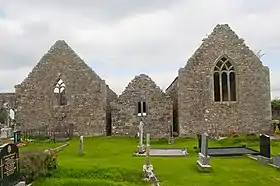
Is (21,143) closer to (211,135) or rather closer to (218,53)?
(211,135)

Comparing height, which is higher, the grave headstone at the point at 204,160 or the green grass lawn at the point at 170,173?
the grave headstone at the point at 204,160

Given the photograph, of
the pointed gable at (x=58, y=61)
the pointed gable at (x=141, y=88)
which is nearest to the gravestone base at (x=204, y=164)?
the pointed gable at (x=141, y=88)

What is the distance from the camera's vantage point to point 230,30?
32.7m

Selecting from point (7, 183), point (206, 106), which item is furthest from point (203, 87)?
point (7, 183)

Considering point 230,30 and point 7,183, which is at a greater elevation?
point 230,30

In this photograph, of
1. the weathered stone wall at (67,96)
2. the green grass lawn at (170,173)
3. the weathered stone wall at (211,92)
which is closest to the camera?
the green grass lawn at (170,173)

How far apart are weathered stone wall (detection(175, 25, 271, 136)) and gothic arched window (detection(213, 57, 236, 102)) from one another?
0.47 meters

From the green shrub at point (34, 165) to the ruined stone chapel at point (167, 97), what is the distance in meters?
16.9

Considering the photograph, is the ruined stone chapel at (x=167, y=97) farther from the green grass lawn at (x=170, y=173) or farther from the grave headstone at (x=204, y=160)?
the grave headstone at (x=204, y=160)

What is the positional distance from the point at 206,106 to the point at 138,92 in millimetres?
5234

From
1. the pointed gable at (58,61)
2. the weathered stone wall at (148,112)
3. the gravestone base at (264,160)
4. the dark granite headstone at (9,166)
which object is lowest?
the gravestone base at (264,160)

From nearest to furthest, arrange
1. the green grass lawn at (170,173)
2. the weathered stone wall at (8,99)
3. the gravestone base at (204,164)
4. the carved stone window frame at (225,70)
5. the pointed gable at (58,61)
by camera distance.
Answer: the green grass lawn at (170,173), the gravestone base at (204,164), the carved stone window frame at (225,70), the pointed gable at (58,61), the weathered stone wall at (8,99)

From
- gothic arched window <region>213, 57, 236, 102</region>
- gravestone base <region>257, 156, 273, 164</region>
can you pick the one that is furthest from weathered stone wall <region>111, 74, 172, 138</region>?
gravestone base <region>257, 156, 273, 164</region>

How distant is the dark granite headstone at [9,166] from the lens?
11.2 meters
